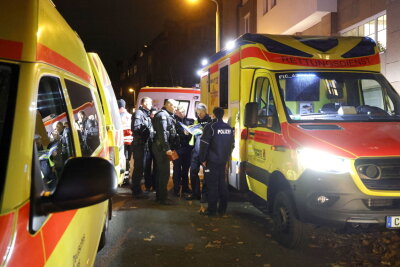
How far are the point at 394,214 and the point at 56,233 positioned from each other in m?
3.77

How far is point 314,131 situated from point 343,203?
0.95 metres

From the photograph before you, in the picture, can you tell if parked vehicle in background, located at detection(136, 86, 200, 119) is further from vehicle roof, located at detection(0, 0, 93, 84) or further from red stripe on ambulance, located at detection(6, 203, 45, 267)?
red stripe on ambulance, located at detection(6, 203, 45, 267)

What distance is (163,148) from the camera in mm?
7543

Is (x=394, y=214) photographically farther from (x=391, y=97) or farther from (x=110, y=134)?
(x=110, y=134)

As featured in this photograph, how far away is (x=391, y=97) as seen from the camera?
19.9 ft

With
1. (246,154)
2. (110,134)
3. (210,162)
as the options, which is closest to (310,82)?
(246,154)

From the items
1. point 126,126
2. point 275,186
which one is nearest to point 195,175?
point 126,126

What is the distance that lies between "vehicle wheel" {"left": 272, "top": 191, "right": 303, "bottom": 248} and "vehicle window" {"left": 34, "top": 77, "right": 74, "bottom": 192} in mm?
3261

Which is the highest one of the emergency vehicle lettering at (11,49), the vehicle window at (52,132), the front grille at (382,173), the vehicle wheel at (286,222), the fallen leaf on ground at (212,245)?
the emergency vehicle lettering at (11,49)

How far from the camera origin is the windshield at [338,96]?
5.76 metres

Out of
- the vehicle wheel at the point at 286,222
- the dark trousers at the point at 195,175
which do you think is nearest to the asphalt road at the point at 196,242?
the vehicle wheel at the point at 286,222

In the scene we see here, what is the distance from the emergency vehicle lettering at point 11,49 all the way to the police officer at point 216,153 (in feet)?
16.5

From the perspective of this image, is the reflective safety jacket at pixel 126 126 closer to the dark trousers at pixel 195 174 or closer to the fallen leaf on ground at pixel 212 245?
the dark trousers at pixel 195 174

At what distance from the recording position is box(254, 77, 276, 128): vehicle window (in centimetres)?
600
